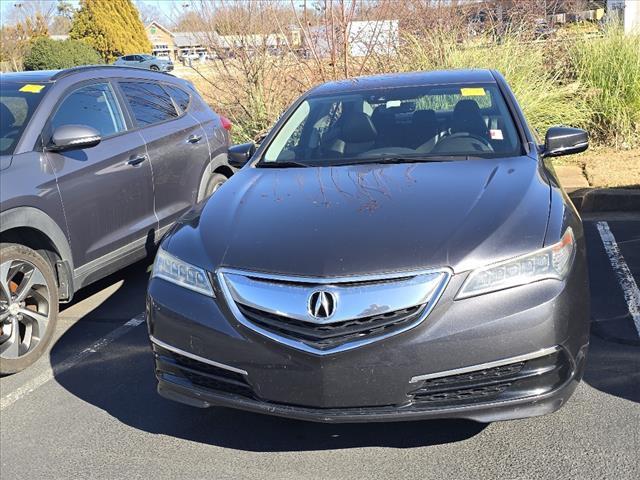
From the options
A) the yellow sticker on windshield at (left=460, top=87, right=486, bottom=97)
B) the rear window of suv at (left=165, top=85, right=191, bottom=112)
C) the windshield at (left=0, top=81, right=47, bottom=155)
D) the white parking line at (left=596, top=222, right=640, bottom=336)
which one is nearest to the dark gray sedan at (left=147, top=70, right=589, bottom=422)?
the yellow sticker on windshield at (left=460, top=87, right=486, bottom=97)

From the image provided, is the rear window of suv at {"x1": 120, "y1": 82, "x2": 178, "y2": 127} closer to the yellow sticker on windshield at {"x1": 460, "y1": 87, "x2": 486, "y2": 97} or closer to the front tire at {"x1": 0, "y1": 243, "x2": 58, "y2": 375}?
the front tire at {"x1": 0, "y1": 243, "x2": 58, "y2": 375}

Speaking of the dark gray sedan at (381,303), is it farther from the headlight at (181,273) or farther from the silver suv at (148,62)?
the silver suv at (148,62)

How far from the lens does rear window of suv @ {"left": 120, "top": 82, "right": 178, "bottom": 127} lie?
5930 millimetres

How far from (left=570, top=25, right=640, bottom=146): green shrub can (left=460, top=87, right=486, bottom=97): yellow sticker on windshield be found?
575cm

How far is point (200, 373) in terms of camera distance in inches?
126

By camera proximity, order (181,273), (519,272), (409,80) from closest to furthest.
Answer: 1. (519,272)
2. (181,273)
3. (409,80)

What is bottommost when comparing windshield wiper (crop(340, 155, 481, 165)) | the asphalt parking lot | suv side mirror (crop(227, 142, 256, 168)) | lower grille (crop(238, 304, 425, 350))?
the asphalt parking lot

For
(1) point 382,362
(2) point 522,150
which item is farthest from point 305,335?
(2) point 522,150

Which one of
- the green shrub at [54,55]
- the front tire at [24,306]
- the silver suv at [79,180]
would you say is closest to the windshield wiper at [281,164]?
the silver suv at [79,180]

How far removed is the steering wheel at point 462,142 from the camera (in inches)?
168

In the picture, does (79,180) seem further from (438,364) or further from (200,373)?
(438,364)

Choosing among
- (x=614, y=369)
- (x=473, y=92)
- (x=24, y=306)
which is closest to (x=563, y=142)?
(x=473, y=92)

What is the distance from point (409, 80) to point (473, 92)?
20.2 inches

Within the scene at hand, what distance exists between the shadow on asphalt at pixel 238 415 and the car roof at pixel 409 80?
1.87 meters
